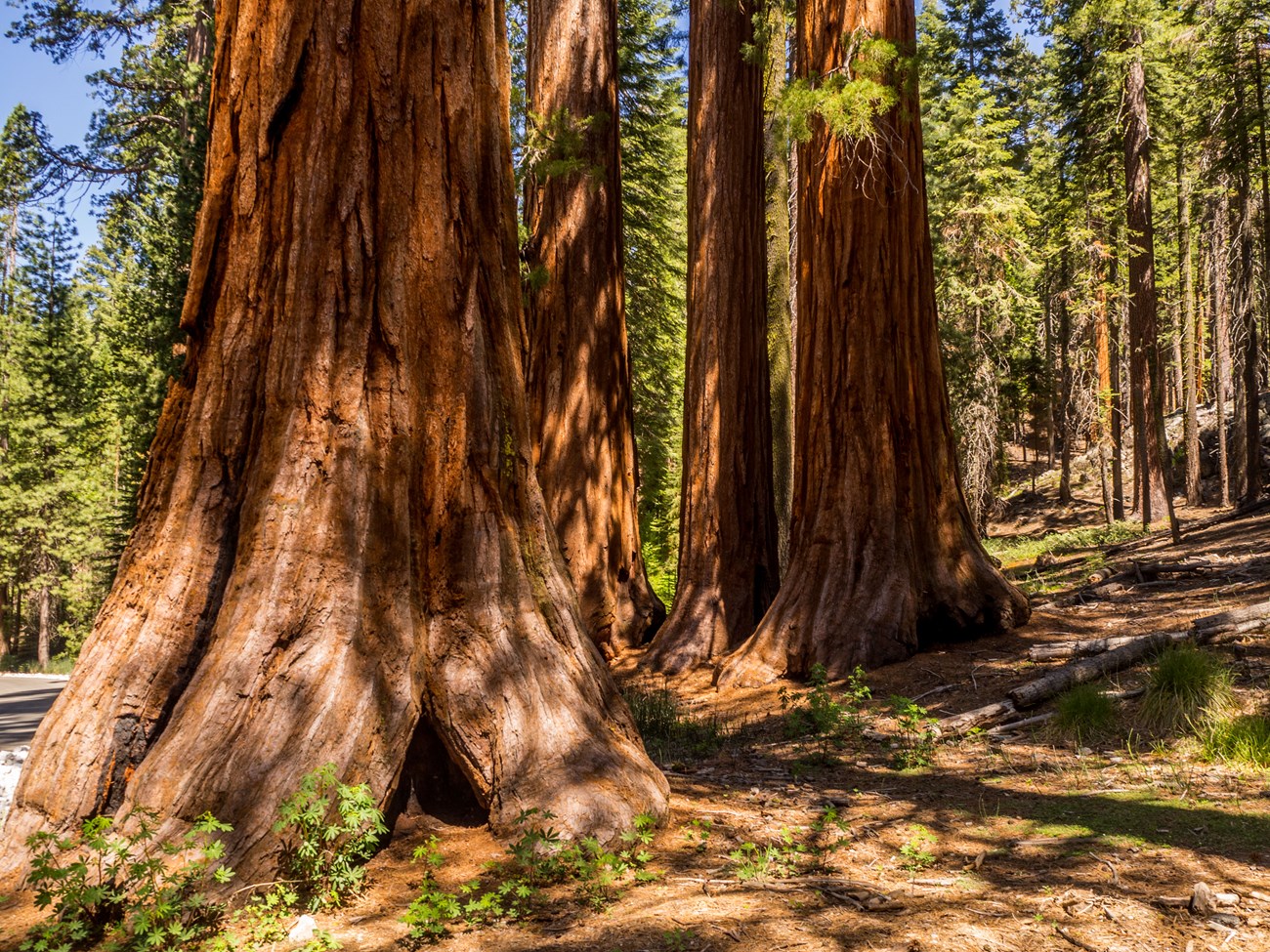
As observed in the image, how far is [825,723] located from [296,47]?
4.65 metres

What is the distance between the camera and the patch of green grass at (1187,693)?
15.5 feet

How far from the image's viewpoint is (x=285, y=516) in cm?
353

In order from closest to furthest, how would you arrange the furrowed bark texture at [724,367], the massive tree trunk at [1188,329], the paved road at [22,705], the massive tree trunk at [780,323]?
the furrowed bark texture at [724,367]
the paved road at [22,705]
the massive tree trunk at [780,323]
the massive tree trunk at [1188,329]

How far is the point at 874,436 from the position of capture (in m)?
7.40

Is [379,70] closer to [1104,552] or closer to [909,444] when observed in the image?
[909,444]

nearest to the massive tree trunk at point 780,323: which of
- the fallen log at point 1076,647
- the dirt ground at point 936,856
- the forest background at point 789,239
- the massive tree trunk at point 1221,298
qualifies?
the forest background at point 789,239

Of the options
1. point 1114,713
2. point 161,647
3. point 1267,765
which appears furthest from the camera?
point 1114,713

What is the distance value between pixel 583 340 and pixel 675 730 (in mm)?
5176

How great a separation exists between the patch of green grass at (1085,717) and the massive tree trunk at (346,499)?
271cm

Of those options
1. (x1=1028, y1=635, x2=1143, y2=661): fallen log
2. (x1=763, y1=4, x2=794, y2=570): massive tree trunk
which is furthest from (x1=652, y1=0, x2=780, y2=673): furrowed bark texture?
(x1=1028, y1=635, x2=1143, y2=661): fallen log

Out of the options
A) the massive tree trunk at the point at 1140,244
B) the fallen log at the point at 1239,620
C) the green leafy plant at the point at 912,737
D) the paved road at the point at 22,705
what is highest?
the massive tree trunk at the point at 1140,244

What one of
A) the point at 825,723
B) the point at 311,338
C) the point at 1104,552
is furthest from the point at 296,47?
the point at 1104,552

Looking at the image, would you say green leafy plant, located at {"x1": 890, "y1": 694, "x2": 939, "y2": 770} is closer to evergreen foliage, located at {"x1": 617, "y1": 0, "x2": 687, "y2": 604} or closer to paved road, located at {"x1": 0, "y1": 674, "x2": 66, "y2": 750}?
paved road, located at {"x1": 0, "y1": 674, "x2": 66, "y2": 750}

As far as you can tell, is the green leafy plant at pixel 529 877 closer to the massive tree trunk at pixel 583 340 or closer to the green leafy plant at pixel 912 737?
the green leafy plant at pixel 912 737
